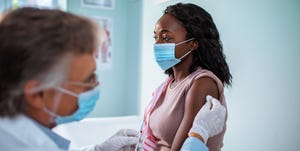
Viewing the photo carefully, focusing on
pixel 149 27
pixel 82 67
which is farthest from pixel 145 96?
pixel 82 67

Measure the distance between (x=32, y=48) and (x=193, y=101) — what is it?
0.70 m

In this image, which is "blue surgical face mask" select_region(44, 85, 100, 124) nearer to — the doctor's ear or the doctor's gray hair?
the doctor's gray hair

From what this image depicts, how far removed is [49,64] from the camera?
67 centimetres

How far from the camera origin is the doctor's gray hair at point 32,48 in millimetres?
641

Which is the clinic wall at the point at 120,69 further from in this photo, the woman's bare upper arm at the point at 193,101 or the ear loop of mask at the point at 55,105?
the ear loop of mask at the point at 55,105

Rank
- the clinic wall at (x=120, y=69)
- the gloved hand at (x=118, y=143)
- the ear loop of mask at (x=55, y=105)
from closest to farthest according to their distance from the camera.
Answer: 1. the ear loop of mask at (x=55, y=105)
2. the gloved hand at (x=118, y=143)
3. the clinic wall at (x=120, y=69)

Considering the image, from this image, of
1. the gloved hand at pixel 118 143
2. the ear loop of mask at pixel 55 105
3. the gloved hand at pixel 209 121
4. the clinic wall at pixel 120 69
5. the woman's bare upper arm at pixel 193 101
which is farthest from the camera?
the clinic wall at pixel 120 69

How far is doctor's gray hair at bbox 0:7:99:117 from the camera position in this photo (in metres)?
0.64

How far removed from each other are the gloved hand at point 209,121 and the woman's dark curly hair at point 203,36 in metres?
0.32

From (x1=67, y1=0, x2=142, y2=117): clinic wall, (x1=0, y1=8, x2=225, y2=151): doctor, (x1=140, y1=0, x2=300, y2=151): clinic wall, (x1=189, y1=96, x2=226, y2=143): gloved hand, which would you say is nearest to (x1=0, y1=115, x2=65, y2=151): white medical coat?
(x1=0, y1=8, x2=225, y2=151): doctor

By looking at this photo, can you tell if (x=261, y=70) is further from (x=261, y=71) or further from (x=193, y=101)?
(x=193, y=101)

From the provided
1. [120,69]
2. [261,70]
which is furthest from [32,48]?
[120,69]

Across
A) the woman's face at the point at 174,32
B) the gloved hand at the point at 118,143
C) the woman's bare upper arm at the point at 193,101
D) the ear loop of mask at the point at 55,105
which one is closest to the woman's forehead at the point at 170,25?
the woman's face at the point at 174,32

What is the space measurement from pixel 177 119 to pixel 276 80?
530mm
